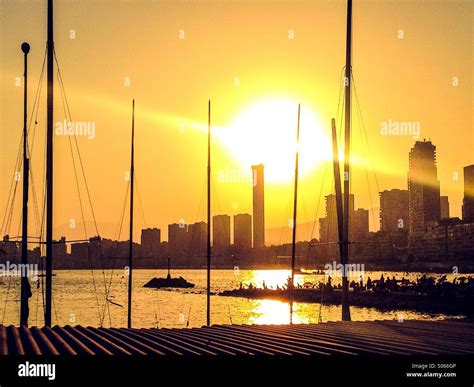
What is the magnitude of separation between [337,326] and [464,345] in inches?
232

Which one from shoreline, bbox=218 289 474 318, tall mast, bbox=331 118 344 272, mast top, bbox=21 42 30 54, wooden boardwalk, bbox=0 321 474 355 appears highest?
mast top, bbox=21 42 30 54

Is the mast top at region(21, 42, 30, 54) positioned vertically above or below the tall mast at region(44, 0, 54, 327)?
above

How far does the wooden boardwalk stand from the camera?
15.6 m

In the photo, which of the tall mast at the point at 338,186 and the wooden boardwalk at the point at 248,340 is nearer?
the wooden boardwalk at the point at 248,340

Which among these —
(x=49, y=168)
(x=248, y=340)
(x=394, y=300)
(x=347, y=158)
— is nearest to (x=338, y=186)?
(x=347, y=158)

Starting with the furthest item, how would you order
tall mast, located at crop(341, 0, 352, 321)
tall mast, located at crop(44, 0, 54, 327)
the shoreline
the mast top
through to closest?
the shoreline < the mast top < tall mast, located at crop(341, 0, 352, 321) < tall mast, located at crop(44, 0, 54, 327)

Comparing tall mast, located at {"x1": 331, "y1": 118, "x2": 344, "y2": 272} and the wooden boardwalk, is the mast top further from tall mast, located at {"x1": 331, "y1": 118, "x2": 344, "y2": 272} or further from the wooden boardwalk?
the wooden boardwalk

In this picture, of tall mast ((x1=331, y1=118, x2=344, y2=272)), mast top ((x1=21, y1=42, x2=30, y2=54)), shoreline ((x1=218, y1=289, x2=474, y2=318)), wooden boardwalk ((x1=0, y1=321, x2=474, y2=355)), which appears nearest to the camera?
wooden boardwalk ((x1=0, y1=321, x2=474, y2=355))

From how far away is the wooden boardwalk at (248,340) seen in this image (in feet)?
51.3

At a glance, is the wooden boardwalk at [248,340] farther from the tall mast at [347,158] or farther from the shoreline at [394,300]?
the shoreline at [394,300]

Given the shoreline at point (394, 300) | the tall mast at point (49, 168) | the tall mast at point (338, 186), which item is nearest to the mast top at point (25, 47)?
the tall mast at point (49, 168)

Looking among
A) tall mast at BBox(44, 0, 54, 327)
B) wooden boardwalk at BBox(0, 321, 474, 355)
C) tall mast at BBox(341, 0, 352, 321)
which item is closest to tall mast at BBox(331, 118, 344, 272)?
tall mast at BBox(341, 0, 352, 321)

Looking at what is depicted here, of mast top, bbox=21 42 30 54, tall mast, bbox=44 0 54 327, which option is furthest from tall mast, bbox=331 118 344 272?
mast top, bbox=21 42 30 54

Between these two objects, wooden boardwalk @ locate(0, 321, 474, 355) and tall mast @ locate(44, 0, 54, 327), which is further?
tall mast @ locate(44, 0, 54, 327)
